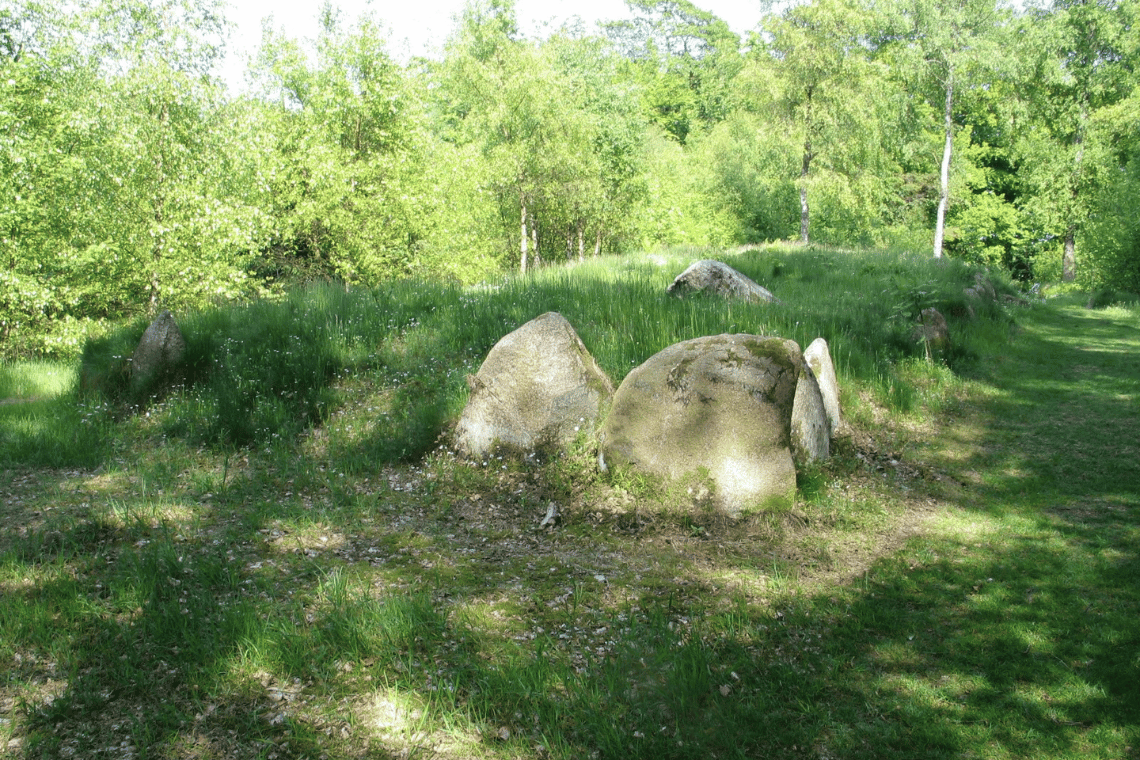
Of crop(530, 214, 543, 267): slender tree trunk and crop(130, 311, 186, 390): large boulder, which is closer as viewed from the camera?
crop(130, 311, 186, 390): large boulder

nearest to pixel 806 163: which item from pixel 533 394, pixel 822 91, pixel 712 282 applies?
pixel 822 91

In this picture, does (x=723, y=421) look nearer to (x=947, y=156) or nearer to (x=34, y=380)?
(x=34, y=380)

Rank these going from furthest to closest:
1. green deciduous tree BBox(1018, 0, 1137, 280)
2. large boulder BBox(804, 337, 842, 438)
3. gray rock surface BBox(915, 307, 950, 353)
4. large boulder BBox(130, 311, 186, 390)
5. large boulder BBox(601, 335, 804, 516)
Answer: green deciduous tree BBox(1018, 0, 1137, 280) < gray rock surface BBox(915, 307, 950, 353) < large boulder BBox(130, 311, 186, 390) < large boulder BBox(804, 337, 842, 438) < large boulder BBox(601, 335, 804, 516)

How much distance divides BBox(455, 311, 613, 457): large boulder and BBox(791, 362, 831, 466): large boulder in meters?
1.84

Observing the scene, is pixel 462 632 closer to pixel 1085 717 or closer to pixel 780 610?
pixel 780 610

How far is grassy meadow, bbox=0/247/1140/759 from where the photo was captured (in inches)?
135

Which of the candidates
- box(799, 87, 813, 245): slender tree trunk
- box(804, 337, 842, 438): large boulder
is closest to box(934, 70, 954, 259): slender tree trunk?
box(799, 87, 813, 245): slender tree trunk

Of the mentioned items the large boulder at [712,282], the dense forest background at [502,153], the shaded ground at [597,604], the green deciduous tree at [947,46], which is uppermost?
the green deciduous tree at [947,46]

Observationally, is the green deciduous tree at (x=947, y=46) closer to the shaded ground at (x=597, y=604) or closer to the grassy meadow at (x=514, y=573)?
the grassy meadow at (x=514, y=573)

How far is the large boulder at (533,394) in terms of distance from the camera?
22.8ft

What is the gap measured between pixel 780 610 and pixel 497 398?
3586 mm

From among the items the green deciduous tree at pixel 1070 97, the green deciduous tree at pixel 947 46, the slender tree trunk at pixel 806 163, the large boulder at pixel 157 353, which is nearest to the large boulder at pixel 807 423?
the large boulder at pixel 157 353

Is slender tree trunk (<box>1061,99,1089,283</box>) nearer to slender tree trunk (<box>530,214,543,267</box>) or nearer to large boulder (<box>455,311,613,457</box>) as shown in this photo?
slender tree trunk (<box>530,214,543,267</box>)

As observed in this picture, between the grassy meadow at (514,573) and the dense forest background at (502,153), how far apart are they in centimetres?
603
